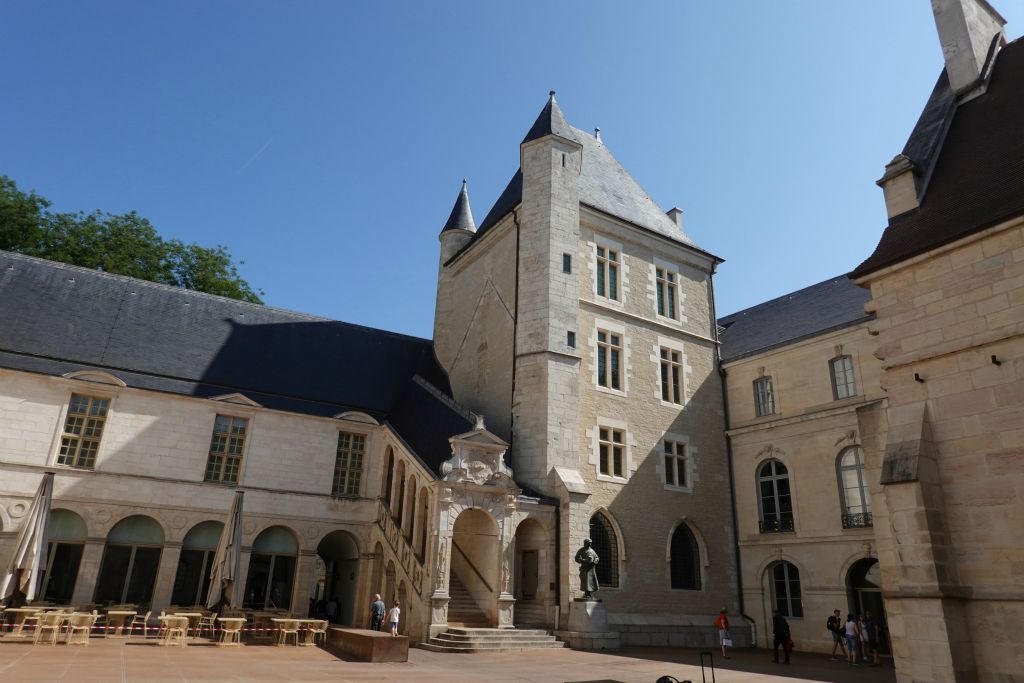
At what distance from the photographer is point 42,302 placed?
1817 cm

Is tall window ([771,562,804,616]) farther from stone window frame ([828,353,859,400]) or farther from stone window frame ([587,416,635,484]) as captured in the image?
stone window frame ([587,416,635,484])

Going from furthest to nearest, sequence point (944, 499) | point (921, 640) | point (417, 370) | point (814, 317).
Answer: point (417, 370), point (814, 317), point (944, 499), point (921, 640)

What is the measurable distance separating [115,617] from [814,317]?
19919 millimetres

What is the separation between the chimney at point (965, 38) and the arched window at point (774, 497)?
1102 cm

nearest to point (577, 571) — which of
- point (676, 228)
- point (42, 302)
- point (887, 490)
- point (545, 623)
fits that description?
point (545, 623)

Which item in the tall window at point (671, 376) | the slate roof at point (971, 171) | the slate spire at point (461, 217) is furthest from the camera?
the slate spire at point (461, 217)

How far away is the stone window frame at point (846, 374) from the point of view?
18.1 metres

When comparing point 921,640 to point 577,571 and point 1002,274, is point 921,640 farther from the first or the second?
point 577,571

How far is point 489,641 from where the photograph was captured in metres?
13.9

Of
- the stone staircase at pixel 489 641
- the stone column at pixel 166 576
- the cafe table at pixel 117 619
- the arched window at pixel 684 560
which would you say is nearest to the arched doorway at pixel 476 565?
the stone staircase at pixel 489 641

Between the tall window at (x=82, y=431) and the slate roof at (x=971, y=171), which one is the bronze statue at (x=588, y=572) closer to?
the slate roof at (x=971, y=171)

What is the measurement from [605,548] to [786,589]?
5.48 meters

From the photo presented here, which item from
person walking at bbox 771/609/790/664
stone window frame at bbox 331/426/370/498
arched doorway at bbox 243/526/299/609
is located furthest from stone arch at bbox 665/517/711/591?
arched doorway at bbox 243/526/299/609

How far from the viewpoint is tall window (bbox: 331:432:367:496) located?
64.9 ft
